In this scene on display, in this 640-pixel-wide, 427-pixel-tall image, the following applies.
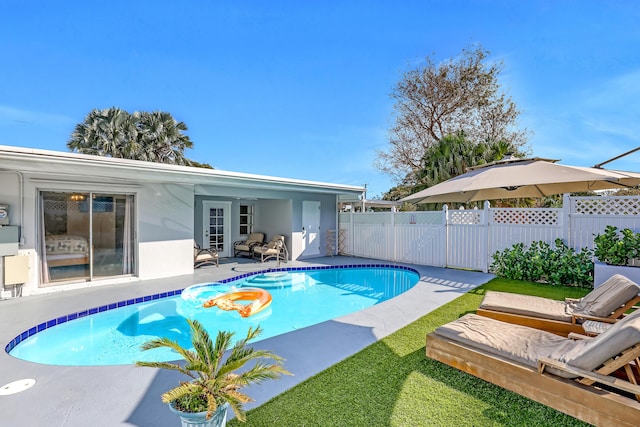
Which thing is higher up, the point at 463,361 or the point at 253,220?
the point at 253,220

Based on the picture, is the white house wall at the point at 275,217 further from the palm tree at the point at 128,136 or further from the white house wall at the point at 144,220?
the palm tree at the point at 128,136

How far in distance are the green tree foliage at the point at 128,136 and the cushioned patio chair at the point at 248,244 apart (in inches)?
424

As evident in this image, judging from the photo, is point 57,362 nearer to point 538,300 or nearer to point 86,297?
point 86,297

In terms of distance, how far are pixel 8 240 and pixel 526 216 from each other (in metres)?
12.1

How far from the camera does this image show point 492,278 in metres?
8.02

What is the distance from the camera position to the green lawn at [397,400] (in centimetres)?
256

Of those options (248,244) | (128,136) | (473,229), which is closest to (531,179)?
(473,229)

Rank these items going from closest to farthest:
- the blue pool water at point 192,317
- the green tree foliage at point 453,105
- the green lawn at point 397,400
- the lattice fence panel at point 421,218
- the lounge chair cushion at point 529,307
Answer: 1. the green lawn at point 397,400
2. the lounge chair cushion at point 529,307
3. the blue pool water at point 192,317
4. the lattice fence panel at point 421,218
5. the green tree foliage at point 453,105

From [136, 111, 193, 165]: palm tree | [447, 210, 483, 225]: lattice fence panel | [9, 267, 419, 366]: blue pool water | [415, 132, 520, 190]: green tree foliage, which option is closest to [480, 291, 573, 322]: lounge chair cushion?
[9, 267, 419, 366]: blue pool water

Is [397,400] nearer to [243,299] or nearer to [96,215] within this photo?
[243,299]

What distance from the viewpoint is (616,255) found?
6.26 meters

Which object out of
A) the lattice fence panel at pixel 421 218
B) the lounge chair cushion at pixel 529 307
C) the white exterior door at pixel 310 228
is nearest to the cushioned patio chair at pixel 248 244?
the white exterior door at pixel 310 228

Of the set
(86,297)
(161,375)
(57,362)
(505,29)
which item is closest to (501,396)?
(161,375)

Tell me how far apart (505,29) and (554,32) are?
155 centimetres
